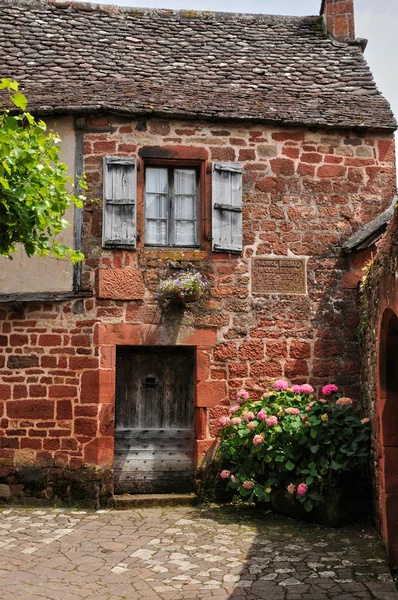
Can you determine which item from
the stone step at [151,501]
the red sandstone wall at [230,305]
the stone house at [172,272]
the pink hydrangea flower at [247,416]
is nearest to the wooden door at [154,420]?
the stone house at [172,272]

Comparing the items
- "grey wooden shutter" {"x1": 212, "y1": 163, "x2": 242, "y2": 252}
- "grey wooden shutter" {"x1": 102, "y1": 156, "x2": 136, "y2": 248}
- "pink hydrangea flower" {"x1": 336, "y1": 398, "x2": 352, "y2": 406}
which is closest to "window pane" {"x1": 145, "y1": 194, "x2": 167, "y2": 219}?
"grey wooden shutter" {"x1": 102, "y1": 156, "x2": 136, "y2": 248}

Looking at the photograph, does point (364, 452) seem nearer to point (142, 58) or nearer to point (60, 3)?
point (142, 58)

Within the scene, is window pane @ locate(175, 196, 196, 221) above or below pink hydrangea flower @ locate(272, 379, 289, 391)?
above

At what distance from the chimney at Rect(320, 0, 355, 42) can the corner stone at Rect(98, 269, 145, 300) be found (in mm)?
5381

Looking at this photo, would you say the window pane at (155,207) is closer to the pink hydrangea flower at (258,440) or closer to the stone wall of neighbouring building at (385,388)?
the stone wall of neighbouring building at (385,388)

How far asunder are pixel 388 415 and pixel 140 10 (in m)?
7.67

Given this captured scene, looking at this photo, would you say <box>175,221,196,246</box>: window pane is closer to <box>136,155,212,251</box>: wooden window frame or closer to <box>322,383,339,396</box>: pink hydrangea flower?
<box>136,155,212,251</box>: wooden window frame

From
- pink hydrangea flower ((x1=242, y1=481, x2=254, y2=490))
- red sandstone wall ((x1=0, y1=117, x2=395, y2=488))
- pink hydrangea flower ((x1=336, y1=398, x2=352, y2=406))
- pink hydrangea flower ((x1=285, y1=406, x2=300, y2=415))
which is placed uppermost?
red sandstone wall ((x1=0, y1=117, x2=395, y2=488))

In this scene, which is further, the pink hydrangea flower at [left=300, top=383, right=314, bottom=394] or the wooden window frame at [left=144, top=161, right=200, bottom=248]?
the wooden window frame at [left=144, top=161, right=200, bottom=248]

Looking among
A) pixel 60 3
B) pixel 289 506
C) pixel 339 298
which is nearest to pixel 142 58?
pixel 60 3

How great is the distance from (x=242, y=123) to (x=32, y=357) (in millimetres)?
3946

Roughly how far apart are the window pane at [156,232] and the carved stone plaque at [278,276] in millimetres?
1187

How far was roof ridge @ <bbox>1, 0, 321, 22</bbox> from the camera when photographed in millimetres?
10164

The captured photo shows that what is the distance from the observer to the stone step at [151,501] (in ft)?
24.7
